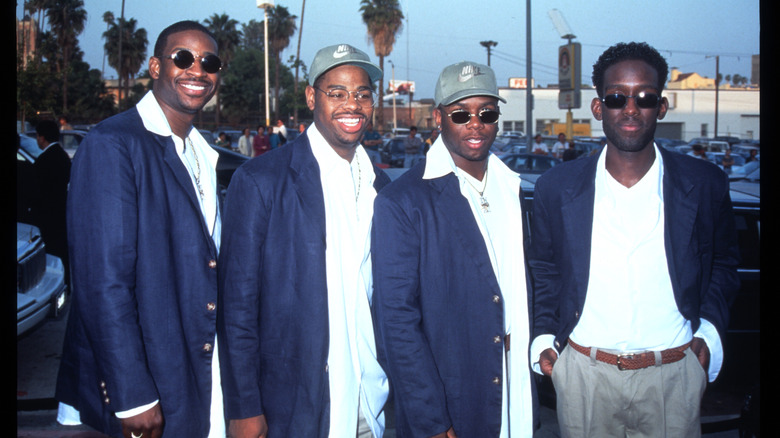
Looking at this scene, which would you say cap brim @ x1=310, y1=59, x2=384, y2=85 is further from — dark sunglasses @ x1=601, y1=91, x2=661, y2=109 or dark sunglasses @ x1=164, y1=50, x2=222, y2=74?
dark sunglasses @ x1=601, y1=91, x2=661, y2=109

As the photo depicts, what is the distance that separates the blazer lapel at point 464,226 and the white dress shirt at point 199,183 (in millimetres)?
935

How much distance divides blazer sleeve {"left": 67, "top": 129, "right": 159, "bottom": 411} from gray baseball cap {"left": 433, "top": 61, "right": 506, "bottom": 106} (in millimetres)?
1428

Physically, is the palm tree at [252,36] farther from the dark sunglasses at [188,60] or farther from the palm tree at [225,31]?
the dark sunglasses at [188,60]

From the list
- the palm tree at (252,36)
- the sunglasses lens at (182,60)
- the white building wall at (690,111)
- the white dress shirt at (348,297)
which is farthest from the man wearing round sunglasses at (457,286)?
the palm tree at (252,36)

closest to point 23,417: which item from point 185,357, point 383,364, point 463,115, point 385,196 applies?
point 185,357

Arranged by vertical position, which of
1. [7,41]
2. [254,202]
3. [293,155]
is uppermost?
[7,41]

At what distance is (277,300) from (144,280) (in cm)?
51

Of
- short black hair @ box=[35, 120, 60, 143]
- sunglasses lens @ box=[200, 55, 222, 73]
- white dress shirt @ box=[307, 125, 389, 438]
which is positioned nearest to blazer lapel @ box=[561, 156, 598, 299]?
white dress shirt @ box=[307, 125, 389, 438]

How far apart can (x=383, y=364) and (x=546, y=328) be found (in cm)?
79

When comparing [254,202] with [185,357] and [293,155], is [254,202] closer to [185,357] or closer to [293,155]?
[293,155]

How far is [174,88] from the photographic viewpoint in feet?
8.54

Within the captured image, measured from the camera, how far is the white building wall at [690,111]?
6338 centimetres

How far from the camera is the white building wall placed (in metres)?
63.4

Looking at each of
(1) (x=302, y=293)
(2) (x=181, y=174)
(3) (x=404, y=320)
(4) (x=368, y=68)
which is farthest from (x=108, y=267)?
(4) (x=368, y=68)
